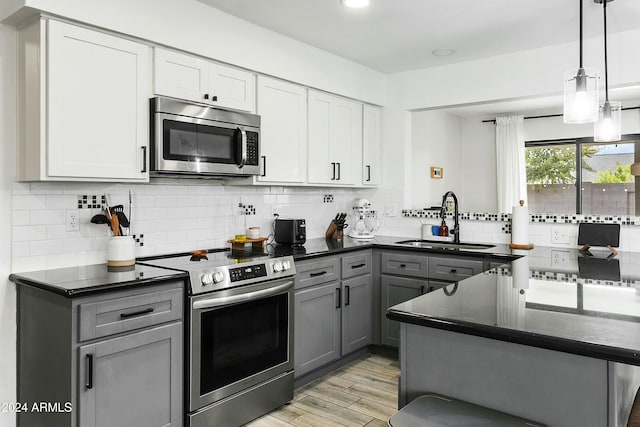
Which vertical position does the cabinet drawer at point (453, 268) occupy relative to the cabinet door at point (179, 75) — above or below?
below

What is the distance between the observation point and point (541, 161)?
668 centimetres

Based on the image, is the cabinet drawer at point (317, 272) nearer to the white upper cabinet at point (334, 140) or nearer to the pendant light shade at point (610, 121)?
the white upper cabinet at point (334, 140)

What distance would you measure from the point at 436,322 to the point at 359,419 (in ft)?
5.19

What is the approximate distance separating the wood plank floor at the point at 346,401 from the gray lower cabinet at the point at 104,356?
717 mm

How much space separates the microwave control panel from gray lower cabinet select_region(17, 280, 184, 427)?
3.66 feet

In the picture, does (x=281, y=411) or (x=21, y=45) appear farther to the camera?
(x=281, y=411)

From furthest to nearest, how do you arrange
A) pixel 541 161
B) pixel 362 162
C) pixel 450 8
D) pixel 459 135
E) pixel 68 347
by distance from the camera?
pixel 459 135 → pixel 541 161 → pixel 362 162 → pixel 450 8 → pixel 68 347

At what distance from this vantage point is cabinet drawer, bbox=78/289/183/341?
6.54 ft

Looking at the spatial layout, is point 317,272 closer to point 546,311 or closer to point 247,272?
point 247,272

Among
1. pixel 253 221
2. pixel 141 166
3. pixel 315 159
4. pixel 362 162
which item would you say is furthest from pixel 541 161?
pixel 141 166

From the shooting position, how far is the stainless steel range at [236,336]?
2.41 metres

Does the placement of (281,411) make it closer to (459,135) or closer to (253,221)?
(253,221)

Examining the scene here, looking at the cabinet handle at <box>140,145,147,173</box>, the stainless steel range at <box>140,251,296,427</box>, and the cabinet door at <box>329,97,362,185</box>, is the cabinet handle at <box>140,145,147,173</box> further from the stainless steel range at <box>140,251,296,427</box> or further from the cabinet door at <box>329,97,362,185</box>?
the cabinet door at <box>329,97,362,185</box>

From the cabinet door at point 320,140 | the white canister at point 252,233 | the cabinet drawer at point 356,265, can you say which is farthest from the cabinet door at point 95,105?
the cabinet drawer at point 356,265
